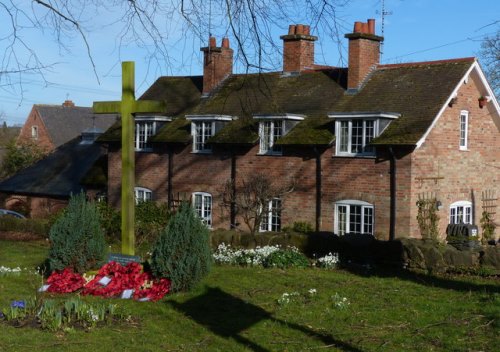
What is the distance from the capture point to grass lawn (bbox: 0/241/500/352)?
30.3ft

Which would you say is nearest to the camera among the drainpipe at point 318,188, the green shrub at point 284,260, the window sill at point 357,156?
the green shrub at point 284,260

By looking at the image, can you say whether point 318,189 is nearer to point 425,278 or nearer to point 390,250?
point 390,250

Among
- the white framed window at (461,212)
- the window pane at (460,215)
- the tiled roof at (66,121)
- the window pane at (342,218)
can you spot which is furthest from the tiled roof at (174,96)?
the tiled roof at (66,121)

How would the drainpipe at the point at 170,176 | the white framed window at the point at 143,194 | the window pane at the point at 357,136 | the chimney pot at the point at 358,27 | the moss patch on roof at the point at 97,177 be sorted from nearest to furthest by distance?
the window pane at the point at 357,136 → the chimney pot at the point at 358,27 → the drainpipe at the point at 170,176 → the white framed window at the point at 143,194 → the moss patch on roof at the point at 97,177

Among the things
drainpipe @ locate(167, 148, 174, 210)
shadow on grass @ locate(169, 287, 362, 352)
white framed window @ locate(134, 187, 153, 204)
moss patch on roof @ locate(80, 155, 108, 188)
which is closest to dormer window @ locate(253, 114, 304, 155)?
drainpipe @ locate(167, 148, 174, 210)

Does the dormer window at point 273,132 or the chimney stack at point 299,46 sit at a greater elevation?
the chimney stack at point 299,46

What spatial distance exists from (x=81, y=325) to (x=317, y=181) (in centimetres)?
1715

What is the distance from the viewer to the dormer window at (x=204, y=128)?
29891mm

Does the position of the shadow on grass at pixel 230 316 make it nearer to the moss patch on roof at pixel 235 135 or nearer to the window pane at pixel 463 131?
the moss patch on roof at pixel 235 135

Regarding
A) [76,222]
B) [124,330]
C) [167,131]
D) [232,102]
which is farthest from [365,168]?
[124,330]

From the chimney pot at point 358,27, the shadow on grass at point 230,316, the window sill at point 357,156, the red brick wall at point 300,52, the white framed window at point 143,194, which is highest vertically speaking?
the chimney pot at point 358,27

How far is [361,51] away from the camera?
27.4 m

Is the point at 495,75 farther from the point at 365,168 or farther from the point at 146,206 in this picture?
the point at 146,206

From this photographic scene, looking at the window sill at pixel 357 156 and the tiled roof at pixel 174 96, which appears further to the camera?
the tiled roof at pixel 174 96
